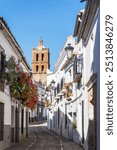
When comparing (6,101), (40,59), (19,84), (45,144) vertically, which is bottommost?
(45,144)

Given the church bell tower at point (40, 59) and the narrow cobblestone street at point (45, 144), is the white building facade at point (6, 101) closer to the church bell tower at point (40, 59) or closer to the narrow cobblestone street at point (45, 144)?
the narrow cobblestone street at point (45, 144)

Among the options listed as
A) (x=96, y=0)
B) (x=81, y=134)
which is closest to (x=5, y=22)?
(x=81, y=134)

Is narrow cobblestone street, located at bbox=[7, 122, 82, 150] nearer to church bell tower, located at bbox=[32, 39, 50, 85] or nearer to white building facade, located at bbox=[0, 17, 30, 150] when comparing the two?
white building facade, located at bbox=[0, 17, 30, 150]

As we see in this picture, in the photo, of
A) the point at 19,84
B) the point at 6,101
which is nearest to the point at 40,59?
the point at 19,84

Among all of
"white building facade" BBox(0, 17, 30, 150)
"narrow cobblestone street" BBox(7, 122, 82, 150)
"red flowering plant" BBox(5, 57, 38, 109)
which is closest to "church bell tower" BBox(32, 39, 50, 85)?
"narrow cobblestone street" BBox(7, 122, 82, 150)

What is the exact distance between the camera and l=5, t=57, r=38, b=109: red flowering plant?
83.5 feet

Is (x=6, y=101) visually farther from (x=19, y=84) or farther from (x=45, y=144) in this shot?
(x=45, y=144)

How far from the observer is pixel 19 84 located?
93.7ft

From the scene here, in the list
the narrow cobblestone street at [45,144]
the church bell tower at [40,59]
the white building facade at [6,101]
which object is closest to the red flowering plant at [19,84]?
the white building facade at [6,101]

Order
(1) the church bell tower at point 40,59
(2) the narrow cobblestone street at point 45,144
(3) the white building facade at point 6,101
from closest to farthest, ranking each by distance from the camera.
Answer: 1. (3) the white building facade at point 6,101
2. (2) the narrow cobblestone street at point 45,144
3. (1) the church bell tower at point 40,59

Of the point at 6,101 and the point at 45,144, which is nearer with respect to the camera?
the point at 6,101

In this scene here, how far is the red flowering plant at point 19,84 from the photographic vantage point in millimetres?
25438

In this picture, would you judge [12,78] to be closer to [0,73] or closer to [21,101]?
[0,73]

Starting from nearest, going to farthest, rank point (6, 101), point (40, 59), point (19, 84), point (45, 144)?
point (6, 101)
point (19, 84)
point (45, 144)
point (40, 59)
